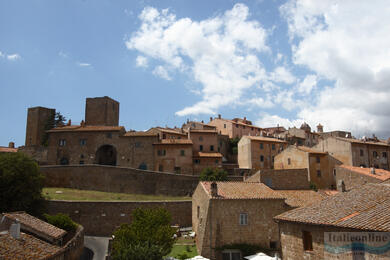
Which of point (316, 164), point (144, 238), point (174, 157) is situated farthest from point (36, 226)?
point (316, 164)

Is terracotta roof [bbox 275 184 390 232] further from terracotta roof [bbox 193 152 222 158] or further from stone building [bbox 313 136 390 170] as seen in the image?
stone building [bbox 313 136 390 170]

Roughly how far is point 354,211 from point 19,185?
108 feet

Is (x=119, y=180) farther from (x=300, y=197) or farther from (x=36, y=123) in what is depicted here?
(x=36, y=123)

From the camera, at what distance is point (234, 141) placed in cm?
6456

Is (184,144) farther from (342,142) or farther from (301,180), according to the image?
(342,142)

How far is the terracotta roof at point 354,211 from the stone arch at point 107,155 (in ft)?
147

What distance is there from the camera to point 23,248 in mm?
17578

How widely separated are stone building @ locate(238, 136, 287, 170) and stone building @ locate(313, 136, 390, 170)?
25.7 feet

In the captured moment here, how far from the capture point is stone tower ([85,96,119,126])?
217 feet

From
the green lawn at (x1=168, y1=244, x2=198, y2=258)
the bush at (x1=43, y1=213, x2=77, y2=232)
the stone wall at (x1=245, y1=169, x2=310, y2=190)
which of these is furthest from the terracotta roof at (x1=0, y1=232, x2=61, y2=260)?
the stone wall at (x1=245, y1=169, x2=310, y2=190)

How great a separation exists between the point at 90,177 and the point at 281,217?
3524 centimetres

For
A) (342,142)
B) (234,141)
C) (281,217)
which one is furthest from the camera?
(234,141)

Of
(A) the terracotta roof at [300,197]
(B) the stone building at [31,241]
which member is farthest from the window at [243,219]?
(B) the stone building at [31,241]

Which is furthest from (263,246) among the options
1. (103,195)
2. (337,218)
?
(103,195)
